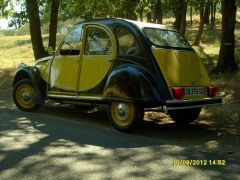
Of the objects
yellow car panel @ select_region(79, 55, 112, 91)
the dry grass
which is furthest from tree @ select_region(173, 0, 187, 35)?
yellow car panel @ select_region(79, 55, 112, 91)

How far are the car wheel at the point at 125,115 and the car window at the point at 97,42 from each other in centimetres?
110

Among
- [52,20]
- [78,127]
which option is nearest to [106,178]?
[78,127]

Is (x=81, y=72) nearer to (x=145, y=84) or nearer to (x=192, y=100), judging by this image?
(x=145, y=84)

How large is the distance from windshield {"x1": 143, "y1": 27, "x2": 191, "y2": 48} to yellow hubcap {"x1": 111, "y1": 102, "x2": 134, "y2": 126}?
129 centimetres

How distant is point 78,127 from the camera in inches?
333

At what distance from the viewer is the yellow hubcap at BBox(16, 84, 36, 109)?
1019 cm

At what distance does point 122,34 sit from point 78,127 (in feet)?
6.36

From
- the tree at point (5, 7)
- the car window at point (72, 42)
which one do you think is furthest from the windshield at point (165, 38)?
the tree at point (5, 7)

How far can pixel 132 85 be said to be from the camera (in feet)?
25.6

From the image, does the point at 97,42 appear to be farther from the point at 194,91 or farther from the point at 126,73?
the point at 194,91

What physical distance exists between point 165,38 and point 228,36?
524 cm

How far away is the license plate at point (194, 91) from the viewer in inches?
313

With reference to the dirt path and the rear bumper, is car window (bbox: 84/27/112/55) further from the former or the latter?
the rear bumper

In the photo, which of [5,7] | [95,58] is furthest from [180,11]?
[95,58]
